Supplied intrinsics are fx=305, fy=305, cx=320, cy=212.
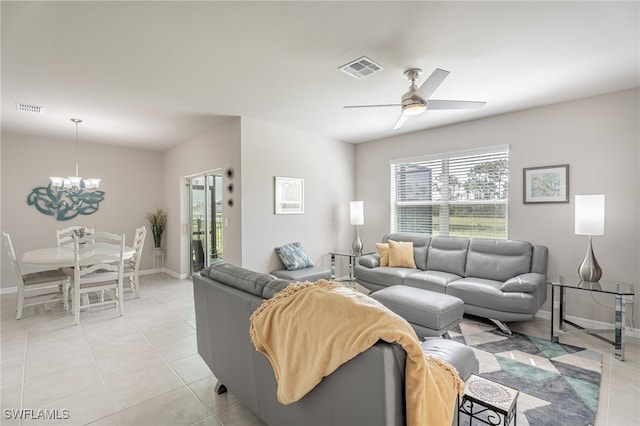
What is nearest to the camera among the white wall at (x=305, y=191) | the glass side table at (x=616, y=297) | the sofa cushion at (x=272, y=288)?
the sofa cushion at (x=272, y=288)

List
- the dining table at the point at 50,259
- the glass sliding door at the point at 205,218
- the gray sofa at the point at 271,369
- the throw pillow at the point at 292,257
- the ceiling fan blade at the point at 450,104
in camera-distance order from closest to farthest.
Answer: the gray sofa at the point at 271,369, the ceiling fan blade at the point at 450,104, the dining table at the point at 50,259, the throw pillow at the point at 292,257, the glass sliding door at the point at 205,218

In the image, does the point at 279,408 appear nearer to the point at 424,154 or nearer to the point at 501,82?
the point at 501,82

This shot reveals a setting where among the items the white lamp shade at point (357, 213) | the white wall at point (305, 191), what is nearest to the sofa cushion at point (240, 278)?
the white wall at point (305, 191)

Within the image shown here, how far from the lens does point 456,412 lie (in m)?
1.50

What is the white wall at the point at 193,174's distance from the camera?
171 inches

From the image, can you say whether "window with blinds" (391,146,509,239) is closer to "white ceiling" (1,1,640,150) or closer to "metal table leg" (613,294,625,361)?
"white ceiling" (1,1,640,150)

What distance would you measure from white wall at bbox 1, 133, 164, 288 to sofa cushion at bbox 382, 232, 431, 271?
508cm

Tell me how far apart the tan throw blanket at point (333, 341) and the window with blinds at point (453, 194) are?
3615mm

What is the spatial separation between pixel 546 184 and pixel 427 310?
246 centimetres

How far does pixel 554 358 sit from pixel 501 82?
266 centimetres

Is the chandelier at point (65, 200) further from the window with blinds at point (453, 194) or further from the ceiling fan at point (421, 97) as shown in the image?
the window with blinds at point (453, 194)

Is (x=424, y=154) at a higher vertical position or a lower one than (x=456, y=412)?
higher

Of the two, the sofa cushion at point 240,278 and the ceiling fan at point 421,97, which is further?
the ceiling fan at point 421,97

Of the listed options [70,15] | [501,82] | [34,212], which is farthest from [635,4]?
[34,212]
